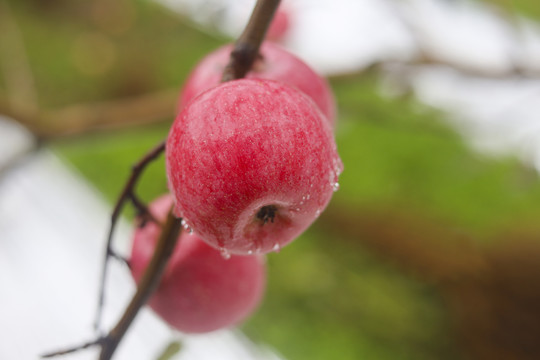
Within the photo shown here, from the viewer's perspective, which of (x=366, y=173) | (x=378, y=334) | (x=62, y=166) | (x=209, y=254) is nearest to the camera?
(x=209, y=254)

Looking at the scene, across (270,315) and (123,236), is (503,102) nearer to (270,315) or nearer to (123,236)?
(270,315)

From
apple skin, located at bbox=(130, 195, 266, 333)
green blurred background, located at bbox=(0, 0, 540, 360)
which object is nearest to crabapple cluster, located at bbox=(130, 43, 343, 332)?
apple skin, located at bbox=(130, 195, 266, 333)

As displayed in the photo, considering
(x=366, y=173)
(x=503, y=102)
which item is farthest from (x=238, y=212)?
(x=503, y=102)

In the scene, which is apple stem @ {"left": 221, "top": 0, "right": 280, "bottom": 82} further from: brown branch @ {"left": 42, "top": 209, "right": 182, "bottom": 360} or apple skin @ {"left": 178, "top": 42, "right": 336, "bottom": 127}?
brown branch @ {"left": 42, "top": 209, "right": 182, "bottom": 360}

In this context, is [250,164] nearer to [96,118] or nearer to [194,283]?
[194,283]

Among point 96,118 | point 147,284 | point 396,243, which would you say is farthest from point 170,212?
point 396,243

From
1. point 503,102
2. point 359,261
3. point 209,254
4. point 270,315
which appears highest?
point 209,254
